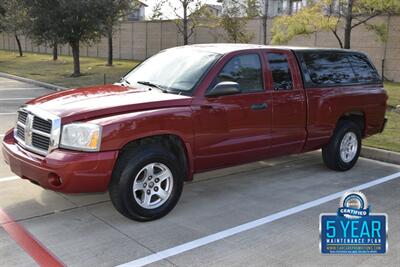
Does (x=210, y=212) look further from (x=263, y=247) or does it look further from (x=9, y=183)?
(x=9, y=183)

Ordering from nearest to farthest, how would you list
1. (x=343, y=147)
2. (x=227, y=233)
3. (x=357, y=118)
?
(x=227, y=233)
(x=343, y=147)
(x=357, y=118)

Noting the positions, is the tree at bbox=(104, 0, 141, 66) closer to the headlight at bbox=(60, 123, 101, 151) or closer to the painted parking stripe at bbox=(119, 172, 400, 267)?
the painted parking stripe at bbox=(119, 172, 400, 267)

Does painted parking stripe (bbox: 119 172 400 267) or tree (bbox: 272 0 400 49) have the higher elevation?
tree (bbox: 272 0 400 49)

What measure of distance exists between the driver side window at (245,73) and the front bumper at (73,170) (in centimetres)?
169

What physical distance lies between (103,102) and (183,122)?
0.84m

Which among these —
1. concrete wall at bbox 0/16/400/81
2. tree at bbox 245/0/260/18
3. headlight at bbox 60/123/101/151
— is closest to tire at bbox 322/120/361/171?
headlight at bbox 60/123/101/151

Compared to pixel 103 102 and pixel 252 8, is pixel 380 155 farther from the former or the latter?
pixel 252 8

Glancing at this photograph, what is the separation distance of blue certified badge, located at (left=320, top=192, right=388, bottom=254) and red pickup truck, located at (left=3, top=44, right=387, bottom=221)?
1480 millimetres

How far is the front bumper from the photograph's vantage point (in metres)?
4.36

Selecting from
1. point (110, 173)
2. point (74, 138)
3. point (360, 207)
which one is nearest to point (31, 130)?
point (74, 138)

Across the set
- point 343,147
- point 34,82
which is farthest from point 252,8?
point 343,147

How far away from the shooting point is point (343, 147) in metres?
6.97

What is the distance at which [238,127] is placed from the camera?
5.52 m

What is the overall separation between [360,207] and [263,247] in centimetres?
109
